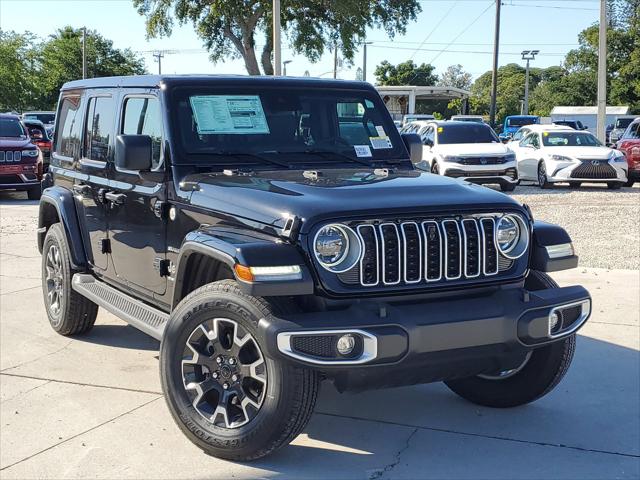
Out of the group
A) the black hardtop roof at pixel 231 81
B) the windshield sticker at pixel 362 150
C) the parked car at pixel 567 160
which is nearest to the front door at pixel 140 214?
the black hardtop roof at pixel 231 81

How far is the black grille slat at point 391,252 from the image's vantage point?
3.77 metres

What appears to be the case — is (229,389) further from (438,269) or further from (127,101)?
(127,101)

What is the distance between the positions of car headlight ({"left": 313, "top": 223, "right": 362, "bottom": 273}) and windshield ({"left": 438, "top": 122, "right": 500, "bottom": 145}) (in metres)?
15.2

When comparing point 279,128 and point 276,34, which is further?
point 276,34

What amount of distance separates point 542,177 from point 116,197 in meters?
15.4

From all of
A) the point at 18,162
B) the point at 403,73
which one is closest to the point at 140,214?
the point at 18,162

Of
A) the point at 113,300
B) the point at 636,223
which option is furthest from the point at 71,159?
the point at 636,223

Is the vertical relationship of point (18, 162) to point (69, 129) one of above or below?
below

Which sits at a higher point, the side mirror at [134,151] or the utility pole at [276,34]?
the utility pole at [276,34]

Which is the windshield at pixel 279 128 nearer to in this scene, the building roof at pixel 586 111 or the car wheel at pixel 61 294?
the car wheel at pixel 61 294

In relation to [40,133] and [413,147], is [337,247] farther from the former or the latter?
[40,133]

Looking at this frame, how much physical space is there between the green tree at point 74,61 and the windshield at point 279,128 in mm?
53206

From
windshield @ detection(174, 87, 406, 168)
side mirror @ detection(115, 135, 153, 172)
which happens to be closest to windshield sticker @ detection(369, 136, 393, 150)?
windshield @ detection(174, 87, 406, 168)

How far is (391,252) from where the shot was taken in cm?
379
